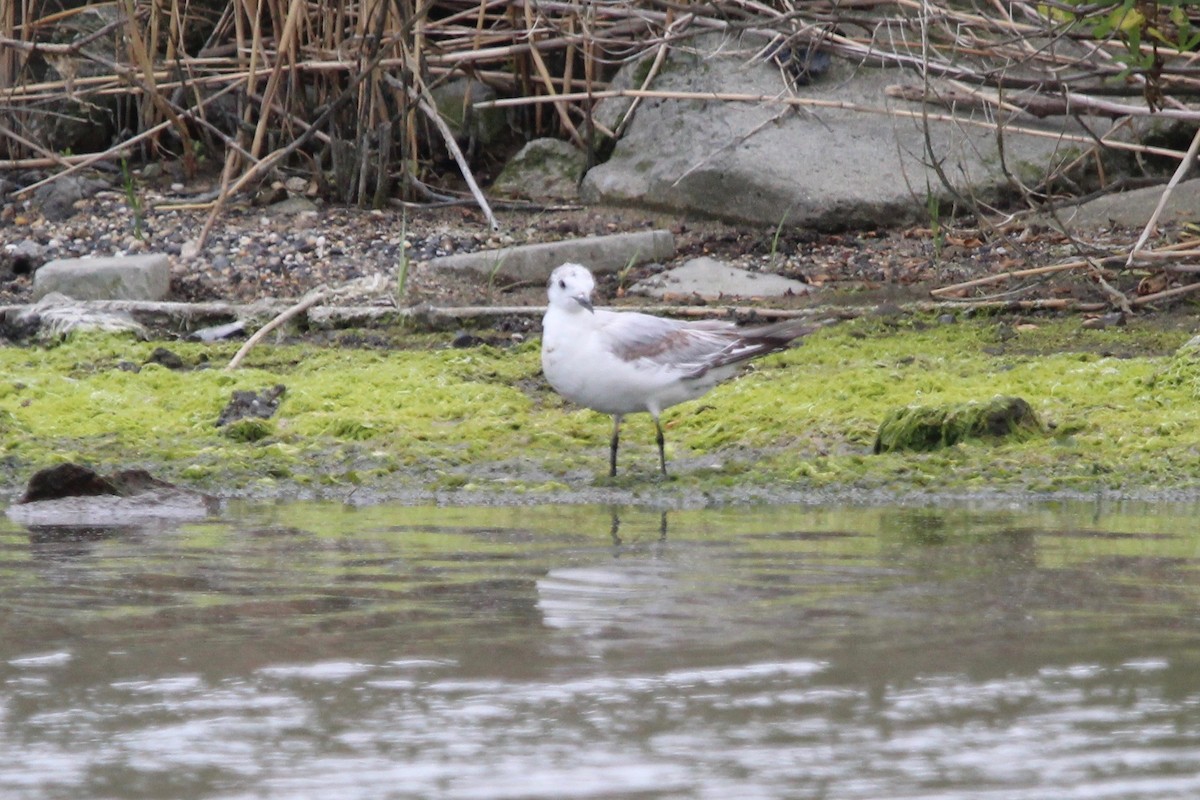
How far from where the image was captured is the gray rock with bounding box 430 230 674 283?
349 inches

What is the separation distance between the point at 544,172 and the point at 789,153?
5.06ft

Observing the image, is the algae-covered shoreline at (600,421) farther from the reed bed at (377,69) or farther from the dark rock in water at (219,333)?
the reed bed at (377,69)

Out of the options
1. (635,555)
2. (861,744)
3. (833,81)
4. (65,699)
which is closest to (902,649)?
(861,744)

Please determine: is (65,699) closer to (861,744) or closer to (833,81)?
(861,744)

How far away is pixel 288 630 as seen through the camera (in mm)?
3730

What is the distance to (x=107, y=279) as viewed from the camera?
8.49 metres

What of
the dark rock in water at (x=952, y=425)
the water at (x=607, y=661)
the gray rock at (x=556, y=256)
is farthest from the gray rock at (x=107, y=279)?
the dark rock in water at (x=952, y=425)

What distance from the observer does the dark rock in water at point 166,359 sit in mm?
7562

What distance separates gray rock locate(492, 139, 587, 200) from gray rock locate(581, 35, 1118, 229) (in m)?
0.20

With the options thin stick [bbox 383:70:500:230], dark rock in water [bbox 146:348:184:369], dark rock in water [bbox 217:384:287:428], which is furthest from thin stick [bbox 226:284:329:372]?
thin stick [bbox 383:70:500:230]

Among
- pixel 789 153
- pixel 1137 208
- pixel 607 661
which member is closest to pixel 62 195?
pixel 789 153

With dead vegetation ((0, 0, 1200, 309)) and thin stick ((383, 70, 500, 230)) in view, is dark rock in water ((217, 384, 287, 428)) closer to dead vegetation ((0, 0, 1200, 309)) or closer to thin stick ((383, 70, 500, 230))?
dead vegetation ((0, 0, 1200, 309))

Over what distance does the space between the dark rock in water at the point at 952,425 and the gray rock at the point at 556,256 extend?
9.59 ft

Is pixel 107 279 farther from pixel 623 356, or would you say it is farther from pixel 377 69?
pixel 623 356
